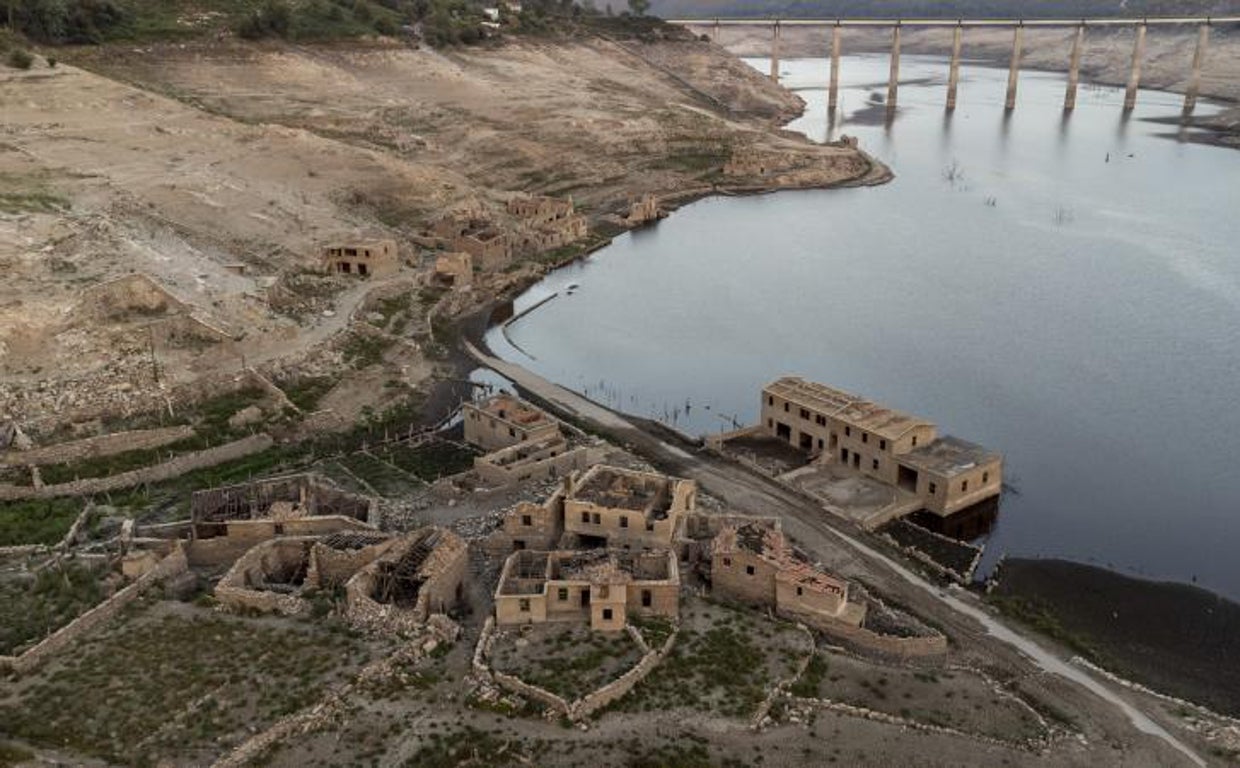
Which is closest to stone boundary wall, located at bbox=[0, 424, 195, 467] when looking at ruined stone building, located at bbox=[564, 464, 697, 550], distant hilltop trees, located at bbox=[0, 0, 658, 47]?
ruined stone building, located at bbox=[564, 464, 697, 550]

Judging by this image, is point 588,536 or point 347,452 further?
point 347,452

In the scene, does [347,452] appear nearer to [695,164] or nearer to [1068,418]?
[1068,418]

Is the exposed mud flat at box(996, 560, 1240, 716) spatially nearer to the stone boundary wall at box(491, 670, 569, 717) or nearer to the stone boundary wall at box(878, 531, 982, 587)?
the stone boundary wall at box(878, 531, 982, 587)

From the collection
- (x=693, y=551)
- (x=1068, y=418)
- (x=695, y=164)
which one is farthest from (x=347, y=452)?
(x=695, y=164)

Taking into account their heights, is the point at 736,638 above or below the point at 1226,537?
above

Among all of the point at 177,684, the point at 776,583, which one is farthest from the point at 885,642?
the point at 177,684

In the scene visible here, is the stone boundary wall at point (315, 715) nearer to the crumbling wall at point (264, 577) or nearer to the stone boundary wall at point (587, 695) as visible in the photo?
the stone boundary wall at point (587, 695)

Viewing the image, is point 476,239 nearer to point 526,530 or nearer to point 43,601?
point 526,530
